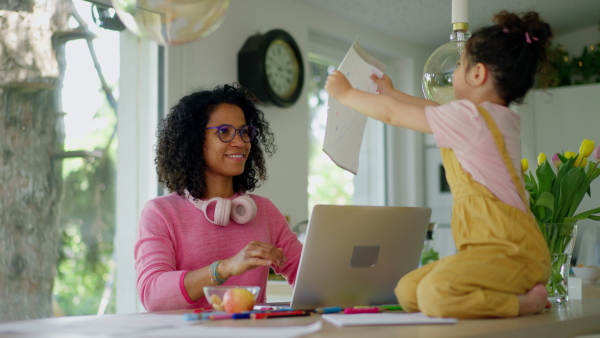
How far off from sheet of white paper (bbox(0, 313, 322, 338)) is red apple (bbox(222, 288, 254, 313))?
0.08 meters

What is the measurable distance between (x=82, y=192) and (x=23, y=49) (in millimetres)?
560

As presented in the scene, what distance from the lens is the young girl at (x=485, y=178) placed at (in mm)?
1187

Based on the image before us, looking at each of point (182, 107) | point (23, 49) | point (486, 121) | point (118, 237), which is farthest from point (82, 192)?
point (486, 121)

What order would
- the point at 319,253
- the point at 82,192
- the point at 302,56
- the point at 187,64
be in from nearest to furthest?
the point at 319,253, the point at 82,192, the point at 187,64, the point at 302,56

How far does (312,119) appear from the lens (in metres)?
4.22

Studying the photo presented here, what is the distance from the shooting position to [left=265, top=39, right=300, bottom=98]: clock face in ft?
11.6

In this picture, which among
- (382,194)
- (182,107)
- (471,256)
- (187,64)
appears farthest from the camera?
(382,194)

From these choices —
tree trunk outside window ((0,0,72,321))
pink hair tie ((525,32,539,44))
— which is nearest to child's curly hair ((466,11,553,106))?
pink hair tie ((525,32,539,44))

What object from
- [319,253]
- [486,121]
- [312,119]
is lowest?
[319,253]

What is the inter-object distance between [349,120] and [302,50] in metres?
2.42

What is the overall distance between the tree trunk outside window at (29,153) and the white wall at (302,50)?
0.52 meters

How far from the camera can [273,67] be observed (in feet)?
11.7

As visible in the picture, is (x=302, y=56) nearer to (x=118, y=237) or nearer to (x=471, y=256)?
(x=118, y=237)

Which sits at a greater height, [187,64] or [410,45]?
[410,45]
